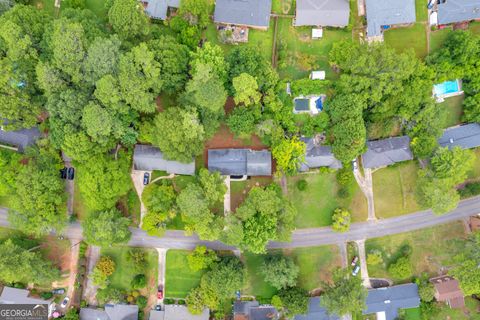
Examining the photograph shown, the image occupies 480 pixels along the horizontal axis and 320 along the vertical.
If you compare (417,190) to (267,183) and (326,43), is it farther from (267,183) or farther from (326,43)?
(326,43)

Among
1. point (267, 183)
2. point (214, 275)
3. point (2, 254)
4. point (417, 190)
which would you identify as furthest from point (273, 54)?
point (2, 254)

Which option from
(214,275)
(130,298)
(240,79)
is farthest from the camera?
(130,298)

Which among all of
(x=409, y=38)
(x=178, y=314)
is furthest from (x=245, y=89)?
(x=178, y=314)

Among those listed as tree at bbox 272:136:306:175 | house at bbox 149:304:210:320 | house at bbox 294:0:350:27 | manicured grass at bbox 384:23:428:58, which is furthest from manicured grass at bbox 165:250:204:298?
manicured grass at bbox 384:23:428:58

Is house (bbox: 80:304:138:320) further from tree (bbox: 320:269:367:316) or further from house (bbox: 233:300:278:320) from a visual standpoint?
tree (bbox: 320:269:367:316)

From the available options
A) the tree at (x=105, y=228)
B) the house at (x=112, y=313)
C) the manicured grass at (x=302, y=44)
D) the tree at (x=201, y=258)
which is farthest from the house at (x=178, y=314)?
the manicured grass at (x=302, y=44)

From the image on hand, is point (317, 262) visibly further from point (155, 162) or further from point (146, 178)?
point (146, 178)
